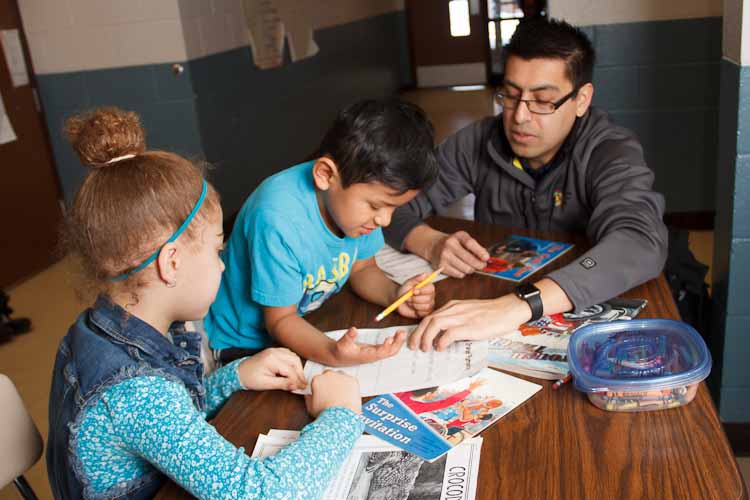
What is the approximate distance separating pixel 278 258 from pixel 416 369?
360mm

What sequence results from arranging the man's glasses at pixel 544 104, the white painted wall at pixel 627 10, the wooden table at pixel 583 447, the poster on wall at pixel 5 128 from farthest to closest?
1. the poster on wall at pixel 5 128
2. the white painted wall at pixel 627 10
3. the man's glasses at pixel 544 104
4. the wooden table at pixel 583 447

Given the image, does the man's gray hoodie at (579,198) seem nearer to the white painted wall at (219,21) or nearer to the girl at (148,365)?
the girl at (148,365)

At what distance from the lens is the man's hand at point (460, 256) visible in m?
1.61

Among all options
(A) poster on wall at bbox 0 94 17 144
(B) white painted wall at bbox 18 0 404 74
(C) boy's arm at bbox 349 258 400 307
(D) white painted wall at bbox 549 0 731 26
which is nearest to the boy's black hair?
(C) boy's arm at bbox 349 258 400 307

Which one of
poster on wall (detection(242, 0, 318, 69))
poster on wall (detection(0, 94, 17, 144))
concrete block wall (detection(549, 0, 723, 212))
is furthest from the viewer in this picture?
poster on wall (detection(242, 0, 318, 69))

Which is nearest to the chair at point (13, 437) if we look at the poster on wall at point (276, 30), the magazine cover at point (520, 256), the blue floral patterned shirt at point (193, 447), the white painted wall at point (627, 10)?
the blue floral patterned shirt at point (193, 447)

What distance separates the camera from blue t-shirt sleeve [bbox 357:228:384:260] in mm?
1652

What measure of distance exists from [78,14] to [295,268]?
122 inches

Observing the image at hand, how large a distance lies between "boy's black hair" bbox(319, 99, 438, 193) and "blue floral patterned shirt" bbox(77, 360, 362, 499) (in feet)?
1.71

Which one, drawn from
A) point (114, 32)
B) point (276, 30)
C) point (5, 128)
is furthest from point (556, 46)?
point (276, 30)

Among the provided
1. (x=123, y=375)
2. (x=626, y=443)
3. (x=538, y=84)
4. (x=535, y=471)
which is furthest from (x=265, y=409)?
(x=538, y=84)

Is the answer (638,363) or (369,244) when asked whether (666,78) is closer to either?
(369,244)

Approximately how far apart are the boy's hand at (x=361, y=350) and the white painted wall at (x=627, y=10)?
224cm

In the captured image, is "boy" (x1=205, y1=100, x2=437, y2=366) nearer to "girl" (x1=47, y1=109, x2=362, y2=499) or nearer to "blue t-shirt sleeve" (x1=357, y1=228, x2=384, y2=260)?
"blue t-shirt sleeve" (x1=357, y1=228, x2=384, y2=260)
